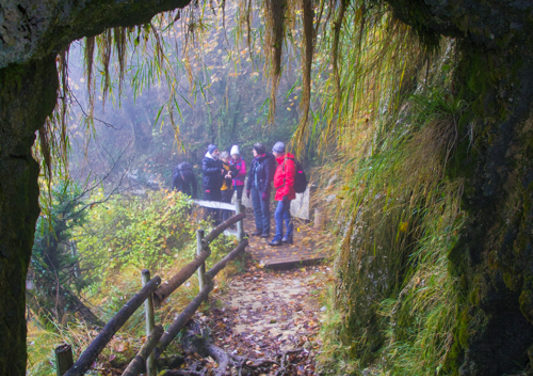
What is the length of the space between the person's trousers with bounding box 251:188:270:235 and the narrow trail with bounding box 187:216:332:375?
1.66 m

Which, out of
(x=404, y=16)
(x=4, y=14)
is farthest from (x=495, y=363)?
(x=4, y=14)

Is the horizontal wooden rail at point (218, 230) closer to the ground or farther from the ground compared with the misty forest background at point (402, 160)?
closer to the ground

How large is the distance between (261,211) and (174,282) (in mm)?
5035

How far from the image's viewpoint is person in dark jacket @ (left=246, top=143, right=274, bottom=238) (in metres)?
9.21

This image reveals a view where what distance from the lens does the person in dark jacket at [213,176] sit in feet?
33.7

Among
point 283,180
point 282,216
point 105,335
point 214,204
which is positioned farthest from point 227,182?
point 105,335

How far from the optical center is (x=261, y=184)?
367 inches

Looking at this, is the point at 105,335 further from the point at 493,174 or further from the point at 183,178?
the point at 183,178

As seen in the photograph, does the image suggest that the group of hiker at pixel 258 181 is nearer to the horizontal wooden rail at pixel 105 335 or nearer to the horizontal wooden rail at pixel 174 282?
the horizontal wooden rail at pixel 174 282

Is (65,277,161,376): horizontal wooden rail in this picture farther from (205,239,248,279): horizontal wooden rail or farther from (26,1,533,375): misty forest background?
(205,239,248,279): horizontal wooden rail

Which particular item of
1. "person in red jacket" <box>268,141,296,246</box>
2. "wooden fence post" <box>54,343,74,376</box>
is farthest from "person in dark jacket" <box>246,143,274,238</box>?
"wooden fence post" <box>54,343,74,376</box>

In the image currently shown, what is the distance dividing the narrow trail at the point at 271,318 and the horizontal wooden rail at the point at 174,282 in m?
0.71

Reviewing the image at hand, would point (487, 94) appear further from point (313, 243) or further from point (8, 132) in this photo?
point (313, 243)

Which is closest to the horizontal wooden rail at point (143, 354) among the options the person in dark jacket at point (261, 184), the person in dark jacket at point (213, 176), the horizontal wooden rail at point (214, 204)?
the horizontal wooden rail at point (214, 204)
